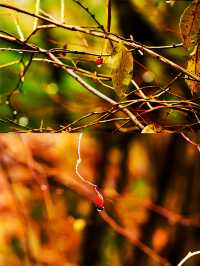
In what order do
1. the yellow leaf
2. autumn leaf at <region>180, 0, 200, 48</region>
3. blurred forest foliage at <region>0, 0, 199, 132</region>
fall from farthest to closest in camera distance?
blurred forest foliage at <region>0, 0, 199, 132</region>
the yellow leaf
autumn leaf at <region>180, 0, 200, 48</region>

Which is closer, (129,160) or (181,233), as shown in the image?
(181,233)

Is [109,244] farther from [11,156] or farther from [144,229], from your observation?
[11,156]

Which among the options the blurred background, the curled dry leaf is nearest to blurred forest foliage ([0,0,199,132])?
the blurred background

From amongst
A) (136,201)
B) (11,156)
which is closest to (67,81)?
(11,156)

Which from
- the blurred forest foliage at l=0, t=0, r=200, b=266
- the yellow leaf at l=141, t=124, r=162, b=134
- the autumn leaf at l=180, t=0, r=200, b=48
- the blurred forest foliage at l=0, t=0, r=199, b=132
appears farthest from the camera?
the blurred forest foliage at l=0, t=0, r=200, b=266

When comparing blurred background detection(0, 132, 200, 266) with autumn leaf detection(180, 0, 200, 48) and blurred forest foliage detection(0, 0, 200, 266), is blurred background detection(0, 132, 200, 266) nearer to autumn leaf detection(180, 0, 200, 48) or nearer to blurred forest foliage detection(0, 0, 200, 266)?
blurred forest foliage detection(0, 0, 200, 266)

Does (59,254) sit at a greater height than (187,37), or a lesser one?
lesser

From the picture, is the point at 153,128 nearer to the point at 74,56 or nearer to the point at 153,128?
the point at 153,128
